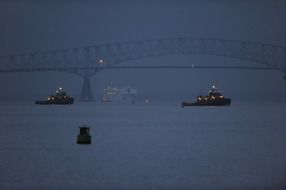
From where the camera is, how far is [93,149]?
141ft

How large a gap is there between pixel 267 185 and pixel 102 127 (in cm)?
3710

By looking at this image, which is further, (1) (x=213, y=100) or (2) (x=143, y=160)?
(1) (x=213, y=100)

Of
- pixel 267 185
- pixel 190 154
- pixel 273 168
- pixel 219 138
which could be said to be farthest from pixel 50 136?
pixel 267 185

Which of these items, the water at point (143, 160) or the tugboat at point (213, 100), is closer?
the water at point (143, 160)

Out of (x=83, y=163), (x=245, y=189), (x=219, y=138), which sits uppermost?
(x=219, y=138)

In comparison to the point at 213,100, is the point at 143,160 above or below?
below

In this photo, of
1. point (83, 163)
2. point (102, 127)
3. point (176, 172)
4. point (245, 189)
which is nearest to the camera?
point (245, 189)

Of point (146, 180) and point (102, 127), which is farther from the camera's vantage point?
point (102, 127)

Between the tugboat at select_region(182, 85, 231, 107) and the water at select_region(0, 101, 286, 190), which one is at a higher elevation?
the tugboat at select_region(182, 85, 231, 107)

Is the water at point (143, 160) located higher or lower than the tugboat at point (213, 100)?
lower

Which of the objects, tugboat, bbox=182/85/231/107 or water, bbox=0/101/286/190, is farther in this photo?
tugboat, bbox=182/85/231/107

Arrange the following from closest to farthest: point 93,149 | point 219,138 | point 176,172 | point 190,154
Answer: point 176,172 → point 190,154 → point 93,149 → point 219,138

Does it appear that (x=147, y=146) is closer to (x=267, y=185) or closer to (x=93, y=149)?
(x=93, y=149)

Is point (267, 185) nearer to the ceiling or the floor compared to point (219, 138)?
nearer to the floor
